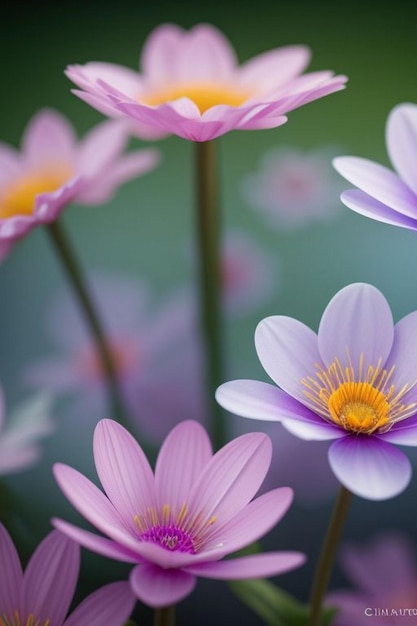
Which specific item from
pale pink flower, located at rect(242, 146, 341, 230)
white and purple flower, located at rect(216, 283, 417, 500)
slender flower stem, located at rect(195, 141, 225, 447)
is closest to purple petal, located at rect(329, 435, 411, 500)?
white and purple flower, located at rect(216, 283, 417, 500)

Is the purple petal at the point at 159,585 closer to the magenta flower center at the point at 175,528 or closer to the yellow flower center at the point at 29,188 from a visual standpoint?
the magenta flower center at the point at 175,528

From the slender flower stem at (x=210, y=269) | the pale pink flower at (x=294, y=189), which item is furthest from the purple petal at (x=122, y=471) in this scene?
the pale pink flower at (x=294, y=189)

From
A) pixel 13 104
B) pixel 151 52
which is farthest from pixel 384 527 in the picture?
pixel 13 104

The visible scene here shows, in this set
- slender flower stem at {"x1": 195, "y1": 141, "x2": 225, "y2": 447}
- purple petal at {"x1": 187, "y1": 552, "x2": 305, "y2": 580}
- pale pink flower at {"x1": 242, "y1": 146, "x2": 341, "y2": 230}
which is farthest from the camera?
pale pink flower at {"x1": 242, "y1": 146, "x2": 341, "y2": 230}

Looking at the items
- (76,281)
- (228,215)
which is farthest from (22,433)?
(228,215)

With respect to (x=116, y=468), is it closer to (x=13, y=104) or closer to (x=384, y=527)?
(x=384, y=527)

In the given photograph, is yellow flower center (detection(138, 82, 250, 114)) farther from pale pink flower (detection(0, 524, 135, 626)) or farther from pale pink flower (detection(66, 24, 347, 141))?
pale pink flower (detection(0, 524, 135, 626))

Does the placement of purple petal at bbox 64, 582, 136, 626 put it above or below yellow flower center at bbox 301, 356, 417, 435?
below
